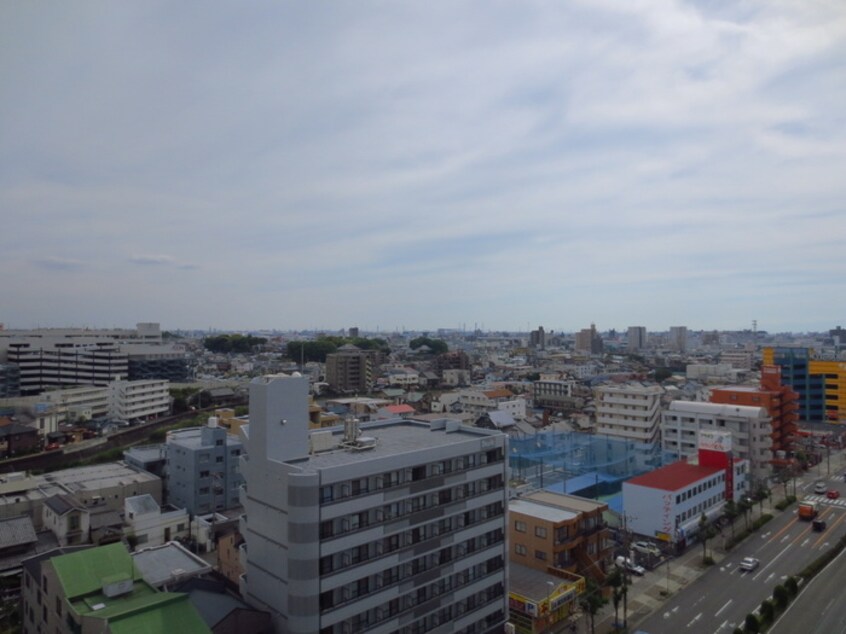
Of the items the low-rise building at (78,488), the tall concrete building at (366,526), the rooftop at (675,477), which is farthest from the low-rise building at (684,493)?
the low-rise building at (78,488)

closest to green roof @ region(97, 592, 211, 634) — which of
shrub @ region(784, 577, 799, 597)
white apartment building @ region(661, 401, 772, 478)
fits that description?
shrub @ region(784, 577, 799, 597)

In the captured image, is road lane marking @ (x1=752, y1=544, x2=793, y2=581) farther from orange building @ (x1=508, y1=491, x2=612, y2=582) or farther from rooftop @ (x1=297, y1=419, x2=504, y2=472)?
rooftop @ (x1=297, y1=419, x2=504, y2=472)

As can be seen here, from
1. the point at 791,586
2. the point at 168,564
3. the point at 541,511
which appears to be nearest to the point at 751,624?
the point at 791,586

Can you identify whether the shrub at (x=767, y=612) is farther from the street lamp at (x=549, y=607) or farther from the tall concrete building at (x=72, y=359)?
the tall concrete building at (x=72, y=359)

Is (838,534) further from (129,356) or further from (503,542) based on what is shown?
(129,356)

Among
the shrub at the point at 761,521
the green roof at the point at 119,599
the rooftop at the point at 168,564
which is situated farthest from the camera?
the shrub at the point at 761,521

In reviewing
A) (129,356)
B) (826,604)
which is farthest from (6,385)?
(826,604)
